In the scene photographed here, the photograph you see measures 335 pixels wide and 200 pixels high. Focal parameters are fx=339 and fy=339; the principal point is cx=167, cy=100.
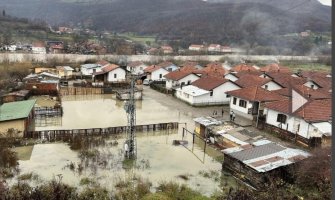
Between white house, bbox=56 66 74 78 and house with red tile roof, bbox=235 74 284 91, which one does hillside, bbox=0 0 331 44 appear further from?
white house, bbox=56 66 74 78

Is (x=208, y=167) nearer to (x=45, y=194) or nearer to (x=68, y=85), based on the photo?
(x=45, y=194)

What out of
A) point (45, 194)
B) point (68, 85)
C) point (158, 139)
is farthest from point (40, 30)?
point (45, 194)

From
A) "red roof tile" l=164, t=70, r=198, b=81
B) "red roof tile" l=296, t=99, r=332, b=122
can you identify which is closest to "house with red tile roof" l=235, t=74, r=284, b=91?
"red roof tile" l=164, t=70, r=198, b=81

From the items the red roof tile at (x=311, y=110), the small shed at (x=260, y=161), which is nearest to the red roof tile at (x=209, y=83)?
the red roof tile at (x=311, y=110)

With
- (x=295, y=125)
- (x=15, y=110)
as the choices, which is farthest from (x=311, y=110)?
(x=15, y=110)

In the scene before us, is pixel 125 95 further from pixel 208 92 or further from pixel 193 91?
pixel 208 92
